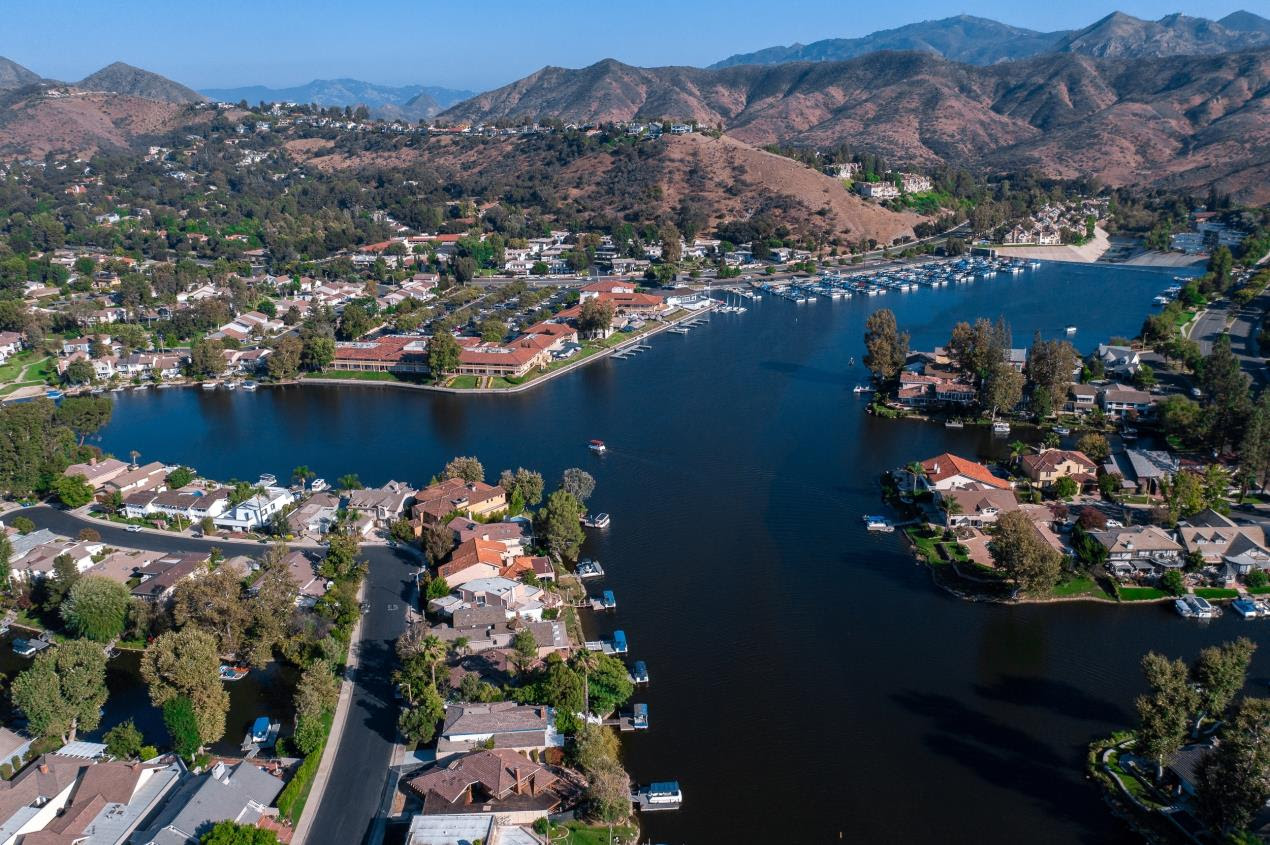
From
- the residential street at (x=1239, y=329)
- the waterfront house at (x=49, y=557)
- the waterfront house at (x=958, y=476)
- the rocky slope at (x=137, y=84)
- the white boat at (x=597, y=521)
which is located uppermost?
the rocky slope at (x=137, y=84)

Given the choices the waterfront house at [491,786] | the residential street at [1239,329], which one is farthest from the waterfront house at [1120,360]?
the waterfront house at [491,786]

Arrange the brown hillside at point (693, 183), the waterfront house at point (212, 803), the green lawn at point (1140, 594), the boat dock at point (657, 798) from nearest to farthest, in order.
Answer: the waterfront house at point (212, 803), the boat dock at point (657, 798), the green lawn at point (1140, 594), the brown hillside at point (693, 183)

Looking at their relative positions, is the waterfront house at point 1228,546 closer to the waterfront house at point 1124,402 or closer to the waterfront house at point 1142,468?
the waterfront house at point 1142,468

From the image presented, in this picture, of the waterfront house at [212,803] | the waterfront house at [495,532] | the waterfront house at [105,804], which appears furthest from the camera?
the waterfront house at [495,532]

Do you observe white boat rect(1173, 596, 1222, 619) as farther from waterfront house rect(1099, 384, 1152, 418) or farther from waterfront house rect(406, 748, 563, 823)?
waterfront house rect(406, 748, 563, 823)

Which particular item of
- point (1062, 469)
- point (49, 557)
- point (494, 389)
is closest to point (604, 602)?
point (49, 557)

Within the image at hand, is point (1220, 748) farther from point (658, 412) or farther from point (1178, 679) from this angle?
point (658, 412)

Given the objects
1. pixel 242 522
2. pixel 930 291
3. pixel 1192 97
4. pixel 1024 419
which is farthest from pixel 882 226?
pixel 1192 97
